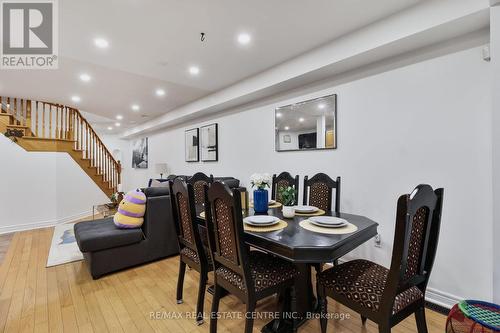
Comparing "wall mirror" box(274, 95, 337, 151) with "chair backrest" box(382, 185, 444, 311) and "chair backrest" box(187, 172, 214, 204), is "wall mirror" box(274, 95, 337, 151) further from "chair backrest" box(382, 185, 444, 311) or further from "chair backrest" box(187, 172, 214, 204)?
"chair backrest" box(382, 185, 444, 311)

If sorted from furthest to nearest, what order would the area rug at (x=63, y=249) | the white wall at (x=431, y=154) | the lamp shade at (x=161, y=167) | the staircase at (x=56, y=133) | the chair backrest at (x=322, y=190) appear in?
the lamp shade at (x=161, y=167) < the staircase at (x=56, y=133) < the area rug at (x=63, y=249) < the chair backrest at (x=322, y=190) < the white wall at (x=431, y=154)

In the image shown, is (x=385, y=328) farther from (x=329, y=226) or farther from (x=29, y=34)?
(x=29, y=34)

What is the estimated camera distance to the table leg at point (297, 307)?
168cm

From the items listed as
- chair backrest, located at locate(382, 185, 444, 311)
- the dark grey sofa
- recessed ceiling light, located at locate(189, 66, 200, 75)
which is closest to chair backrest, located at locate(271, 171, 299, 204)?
the dark grey sofa

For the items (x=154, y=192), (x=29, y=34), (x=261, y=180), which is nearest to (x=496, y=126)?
(x=261, y=180)

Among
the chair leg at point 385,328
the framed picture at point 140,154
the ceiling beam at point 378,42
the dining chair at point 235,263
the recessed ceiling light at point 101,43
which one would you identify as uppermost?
the recessed ceiling light at point 101,43

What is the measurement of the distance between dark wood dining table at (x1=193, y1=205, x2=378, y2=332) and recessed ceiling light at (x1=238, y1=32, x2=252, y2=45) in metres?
1.93

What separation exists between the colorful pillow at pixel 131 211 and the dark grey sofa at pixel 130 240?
0.06 metres

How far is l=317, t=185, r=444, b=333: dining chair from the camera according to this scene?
1.13 m

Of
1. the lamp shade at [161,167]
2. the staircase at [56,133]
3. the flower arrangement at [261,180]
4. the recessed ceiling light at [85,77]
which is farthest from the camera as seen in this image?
the lamp shade at [161,167]

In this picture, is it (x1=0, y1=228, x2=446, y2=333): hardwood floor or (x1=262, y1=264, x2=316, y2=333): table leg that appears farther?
(x1=0, y1=228, x2=446, y2=333): hardwood floor

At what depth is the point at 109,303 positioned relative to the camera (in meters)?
2.08

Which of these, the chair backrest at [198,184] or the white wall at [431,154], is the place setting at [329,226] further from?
the chair backrest at [198,184]

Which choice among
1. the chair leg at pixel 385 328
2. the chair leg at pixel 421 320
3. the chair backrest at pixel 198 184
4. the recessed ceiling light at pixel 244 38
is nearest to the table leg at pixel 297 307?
the chair leg at pixel 385 328
